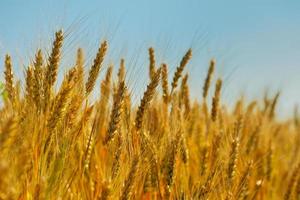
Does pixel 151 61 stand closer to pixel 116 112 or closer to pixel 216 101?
pixel 216 101

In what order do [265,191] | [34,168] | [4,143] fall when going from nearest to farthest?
[4,143]
[34,168]
[265,191]

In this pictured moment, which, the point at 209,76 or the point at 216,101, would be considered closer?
the point at 216,101

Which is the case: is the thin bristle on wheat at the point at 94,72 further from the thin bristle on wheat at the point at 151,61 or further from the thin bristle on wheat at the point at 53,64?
the thin bristle on wheat at the point at 151,61

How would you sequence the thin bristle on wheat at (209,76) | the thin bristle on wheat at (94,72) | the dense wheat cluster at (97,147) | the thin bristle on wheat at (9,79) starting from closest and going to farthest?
the dense wheat cluster at (97,147), the thin bristle on wheat at (9,79), the thin bristle on wheat at (94,72), the thin bristle on wheat at (209,76)

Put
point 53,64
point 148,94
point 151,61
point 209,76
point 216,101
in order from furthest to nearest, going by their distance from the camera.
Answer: point 209,76
point 216,101
point 151,61
point 148,94
point 53,64

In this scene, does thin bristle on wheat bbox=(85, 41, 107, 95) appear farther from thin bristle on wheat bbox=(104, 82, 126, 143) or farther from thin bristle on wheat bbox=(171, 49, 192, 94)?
thin bristle on wheat bbox=(171, 49, 192, 94)

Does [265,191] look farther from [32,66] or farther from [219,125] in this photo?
[32,66]

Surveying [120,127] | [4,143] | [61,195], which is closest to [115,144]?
[120,127]

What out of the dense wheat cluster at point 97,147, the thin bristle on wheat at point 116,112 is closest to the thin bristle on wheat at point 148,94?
the dense wheat cluster at point 97,147

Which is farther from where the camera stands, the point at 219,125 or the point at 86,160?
the point at 219,125

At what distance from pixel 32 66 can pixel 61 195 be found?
2.13ft

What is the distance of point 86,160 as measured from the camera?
6.81ft

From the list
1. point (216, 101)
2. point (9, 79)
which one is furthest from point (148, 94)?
point (216, 101)

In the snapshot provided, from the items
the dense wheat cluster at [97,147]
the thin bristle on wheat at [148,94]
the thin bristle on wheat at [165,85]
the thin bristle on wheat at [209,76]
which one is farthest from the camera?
the thin bristle on wheat at [209,76]
